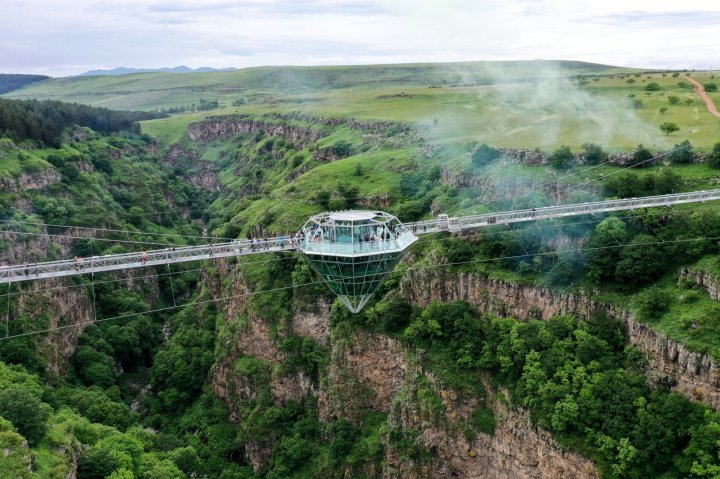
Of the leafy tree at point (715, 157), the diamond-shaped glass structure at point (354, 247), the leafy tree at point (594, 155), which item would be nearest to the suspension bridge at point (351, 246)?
the diamond-shaped glass structure at point (354, 247)

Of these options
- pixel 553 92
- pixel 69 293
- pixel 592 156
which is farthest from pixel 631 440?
pixel 553 92

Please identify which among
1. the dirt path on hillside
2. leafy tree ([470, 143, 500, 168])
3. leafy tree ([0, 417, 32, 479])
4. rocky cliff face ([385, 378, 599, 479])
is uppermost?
the dirt path on hillside

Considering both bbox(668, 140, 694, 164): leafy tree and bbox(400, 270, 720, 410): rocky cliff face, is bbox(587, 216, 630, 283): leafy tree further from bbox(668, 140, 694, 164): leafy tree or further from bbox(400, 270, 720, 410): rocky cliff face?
bbox(668, 140, 694, 164): leafy tree

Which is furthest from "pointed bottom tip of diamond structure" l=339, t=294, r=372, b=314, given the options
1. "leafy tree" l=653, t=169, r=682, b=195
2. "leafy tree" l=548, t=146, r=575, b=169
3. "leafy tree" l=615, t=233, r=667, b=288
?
"leafy tree" l=653, t=169, r=682, b=195

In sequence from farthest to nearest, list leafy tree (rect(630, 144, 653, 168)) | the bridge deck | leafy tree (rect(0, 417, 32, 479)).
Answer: leafy tree (rect(630, 144, 653, 168)), the bridge deck, leafy tree (rect(0, 417, 32, 479))

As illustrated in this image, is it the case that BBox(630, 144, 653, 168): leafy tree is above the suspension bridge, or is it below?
above
